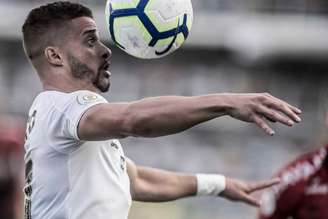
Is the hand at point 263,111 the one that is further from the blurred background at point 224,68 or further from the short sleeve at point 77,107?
the blurred background at point 224,68

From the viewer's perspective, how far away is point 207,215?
1494cm

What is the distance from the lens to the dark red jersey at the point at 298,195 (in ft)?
26.3

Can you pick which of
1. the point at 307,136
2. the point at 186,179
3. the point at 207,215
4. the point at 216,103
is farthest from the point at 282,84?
the point at 216,103

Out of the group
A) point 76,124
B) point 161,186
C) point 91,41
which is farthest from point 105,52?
point 161,186

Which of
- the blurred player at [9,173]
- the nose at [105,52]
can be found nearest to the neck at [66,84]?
the nose at [105,52]

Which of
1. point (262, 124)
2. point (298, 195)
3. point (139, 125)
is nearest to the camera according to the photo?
point (262, 124)

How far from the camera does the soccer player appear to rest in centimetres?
533

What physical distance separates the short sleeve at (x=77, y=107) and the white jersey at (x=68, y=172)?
0.07 metres

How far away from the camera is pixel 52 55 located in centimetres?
605

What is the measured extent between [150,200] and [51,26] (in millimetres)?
1324

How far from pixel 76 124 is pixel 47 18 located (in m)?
0.85

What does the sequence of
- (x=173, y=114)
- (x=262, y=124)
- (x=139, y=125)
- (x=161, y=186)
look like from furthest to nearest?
(x=161, y=186)
(x=139, y=125)
(x=173, y=114)
(x=262, y=124)

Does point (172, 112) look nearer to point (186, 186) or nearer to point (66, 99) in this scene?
point (66, 99)

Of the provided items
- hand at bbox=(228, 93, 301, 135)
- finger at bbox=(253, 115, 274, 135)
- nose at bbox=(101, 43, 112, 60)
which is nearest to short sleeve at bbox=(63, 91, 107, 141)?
nose at bbox=(101, 43, 112, 60)
